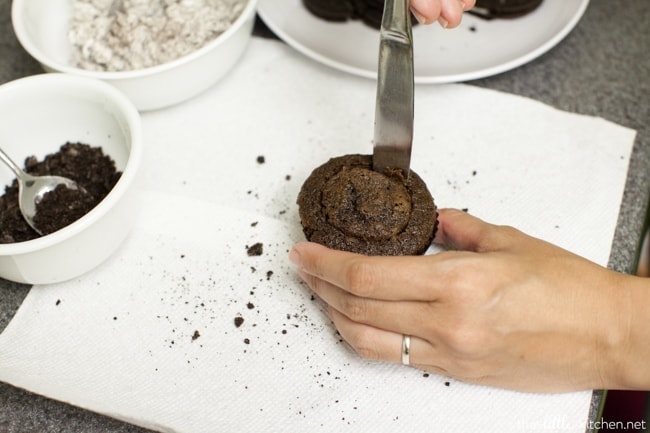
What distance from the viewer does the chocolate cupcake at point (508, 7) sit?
145 centimetres

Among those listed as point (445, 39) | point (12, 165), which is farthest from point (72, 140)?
point (445, 39)

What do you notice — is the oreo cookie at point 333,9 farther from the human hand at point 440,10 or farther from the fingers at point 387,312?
the fingers at point 387,312

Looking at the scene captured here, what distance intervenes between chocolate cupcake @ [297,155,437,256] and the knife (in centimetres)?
4

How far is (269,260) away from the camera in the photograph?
1.13 meters

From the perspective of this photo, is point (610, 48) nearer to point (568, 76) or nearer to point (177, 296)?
point (568, 76)

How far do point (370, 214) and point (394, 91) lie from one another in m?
0.20

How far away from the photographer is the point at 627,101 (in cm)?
135

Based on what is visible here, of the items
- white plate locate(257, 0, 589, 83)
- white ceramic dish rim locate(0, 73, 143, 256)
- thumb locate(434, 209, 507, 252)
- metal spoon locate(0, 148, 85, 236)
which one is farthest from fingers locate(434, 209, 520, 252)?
metal spoon locate(0, 148, 85, 236)

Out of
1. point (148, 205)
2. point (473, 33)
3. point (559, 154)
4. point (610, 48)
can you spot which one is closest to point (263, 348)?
point (148, 205)

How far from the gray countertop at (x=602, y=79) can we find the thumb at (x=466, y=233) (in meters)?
0.29

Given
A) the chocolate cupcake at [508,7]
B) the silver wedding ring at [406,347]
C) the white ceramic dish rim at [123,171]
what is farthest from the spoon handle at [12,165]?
the chocolate cupcake at [508,7]

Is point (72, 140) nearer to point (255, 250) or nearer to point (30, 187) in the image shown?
point (30, 187)

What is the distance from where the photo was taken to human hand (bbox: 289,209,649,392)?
0.87m

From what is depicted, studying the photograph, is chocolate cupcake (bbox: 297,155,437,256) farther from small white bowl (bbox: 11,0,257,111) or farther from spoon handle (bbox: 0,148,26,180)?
spoon handle (bbox: 0,148,26,180)
